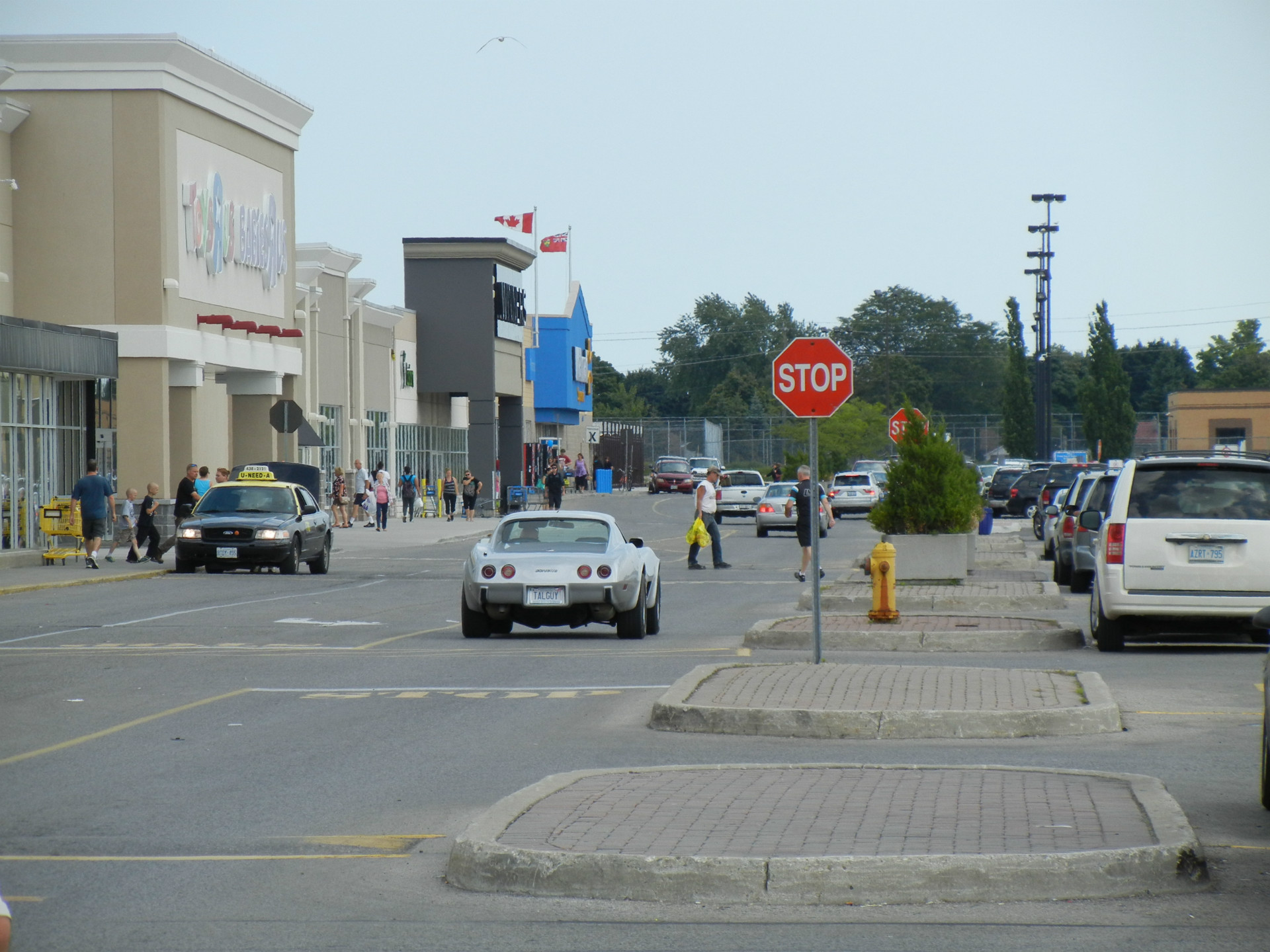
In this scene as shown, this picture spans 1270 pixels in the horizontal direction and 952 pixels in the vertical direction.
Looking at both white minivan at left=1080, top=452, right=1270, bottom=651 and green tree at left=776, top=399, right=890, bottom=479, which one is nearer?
white minivan at left=1080, top=452, right=1270, bottom=651

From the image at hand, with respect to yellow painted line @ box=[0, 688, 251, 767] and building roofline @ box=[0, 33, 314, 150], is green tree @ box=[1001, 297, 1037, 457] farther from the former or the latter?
yellow painted line @ box=[0, 688, 251, 767]

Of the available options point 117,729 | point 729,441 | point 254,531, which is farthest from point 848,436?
point 117,729

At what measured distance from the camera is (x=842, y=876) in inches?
245

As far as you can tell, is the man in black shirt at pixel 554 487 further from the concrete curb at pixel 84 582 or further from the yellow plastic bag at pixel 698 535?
the concrete curb at pixel 84 582

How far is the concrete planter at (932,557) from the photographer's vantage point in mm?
23484

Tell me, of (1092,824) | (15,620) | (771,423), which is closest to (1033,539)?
(15,620)

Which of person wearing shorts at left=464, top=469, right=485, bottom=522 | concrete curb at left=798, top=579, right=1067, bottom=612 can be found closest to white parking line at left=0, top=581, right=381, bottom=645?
concrete curb at left=798, top=579, right=1067, bottom=612

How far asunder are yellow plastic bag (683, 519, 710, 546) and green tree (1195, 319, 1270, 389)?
113799 millimetres

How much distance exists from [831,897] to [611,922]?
2.77 ft

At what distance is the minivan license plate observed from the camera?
1494cm

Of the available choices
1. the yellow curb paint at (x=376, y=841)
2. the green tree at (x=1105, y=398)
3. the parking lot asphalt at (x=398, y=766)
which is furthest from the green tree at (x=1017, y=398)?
the yellow curb paint at (x=376, y=841)

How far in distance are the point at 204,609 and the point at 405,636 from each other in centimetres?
478

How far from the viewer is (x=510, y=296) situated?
6906 centimetres

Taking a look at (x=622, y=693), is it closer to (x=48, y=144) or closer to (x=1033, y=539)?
(x=48, y=144)
